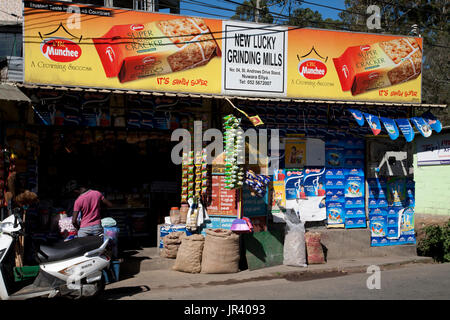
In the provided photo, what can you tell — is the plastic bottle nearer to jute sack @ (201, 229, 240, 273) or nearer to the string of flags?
jute sack @ (201, 229, 240, 273)

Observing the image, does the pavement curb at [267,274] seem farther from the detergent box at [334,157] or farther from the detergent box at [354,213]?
the detergent box at [334,157]

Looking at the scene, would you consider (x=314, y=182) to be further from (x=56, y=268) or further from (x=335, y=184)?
(x=56, y=268)

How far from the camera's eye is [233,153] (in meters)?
9.27

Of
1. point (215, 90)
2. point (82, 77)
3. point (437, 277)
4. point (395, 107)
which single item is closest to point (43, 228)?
point (82, 77)

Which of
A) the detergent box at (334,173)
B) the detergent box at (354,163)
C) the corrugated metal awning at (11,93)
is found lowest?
the detergent box at (334,173)

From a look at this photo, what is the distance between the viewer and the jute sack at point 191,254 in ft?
29.5

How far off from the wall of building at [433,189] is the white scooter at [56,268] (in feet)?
52.7

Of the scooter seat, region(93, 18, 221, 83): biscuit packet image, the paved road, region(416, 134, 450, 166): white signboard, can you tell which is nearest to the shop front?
A: region(93, 18, 221, 83): biscuit packet image

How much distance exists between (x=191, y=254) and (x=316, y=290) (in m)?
2.68

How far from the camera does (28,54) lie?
903cm

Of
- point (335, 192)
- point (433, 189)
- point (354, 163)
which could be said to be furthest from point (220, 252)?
point (433, 189)

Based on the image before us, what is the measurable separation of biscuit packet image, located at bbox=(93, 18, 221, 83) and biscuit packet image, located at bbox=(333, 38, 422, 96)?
343cm

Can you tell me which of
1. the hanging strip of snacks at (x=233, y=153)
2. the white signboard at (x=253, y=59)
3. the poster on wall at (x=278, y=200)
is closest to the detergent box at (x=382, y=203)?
the poster on wall at (x=278, y=200)
